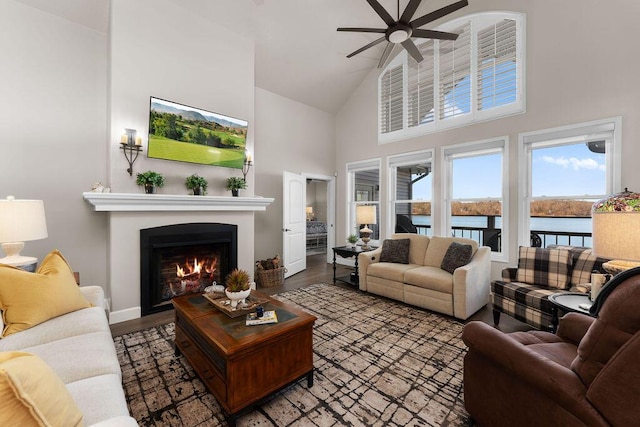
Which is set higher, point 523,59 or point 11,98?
point 523,59

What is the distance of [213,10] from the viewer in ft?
12.3

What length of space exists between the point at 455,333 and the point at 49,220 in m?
4.89

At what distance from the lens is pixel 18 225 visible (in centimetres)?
231

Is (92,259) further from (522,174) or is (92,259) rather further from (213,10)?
(522,174)

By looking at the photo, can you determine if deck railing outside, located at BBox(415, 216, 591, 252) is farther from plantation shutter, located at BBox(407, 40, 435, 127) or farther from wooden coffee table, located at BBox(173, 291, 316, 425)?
wooden coffee table, located at BBox(173, 291, 316, 425)

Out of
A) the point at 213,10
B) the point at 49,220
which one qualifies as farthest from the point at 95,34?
the point at 49,220

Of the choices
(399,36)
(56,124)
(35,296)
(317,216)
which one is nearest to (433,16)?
(399,36)

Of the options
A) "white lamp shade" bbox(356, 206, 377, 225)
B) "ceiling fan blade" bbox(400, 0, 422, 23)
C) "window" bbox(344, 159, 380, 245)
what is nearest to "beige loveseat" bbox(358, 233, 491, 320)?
"white lamp shade" bbox(356, 206, 377, 225)

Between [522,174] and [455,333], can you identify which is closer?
[455,333]

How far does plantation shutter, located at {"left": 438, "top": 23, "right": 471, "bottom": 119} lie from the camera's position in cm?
452

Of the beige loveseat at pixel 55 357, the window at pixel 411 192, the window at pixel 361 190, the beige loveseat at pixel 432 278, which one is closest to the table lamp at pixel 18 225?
the beige loveseat at pixel 55 357

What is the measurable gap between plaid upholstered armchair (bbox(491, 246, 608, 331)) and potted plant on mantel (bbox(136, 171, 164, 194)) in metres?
4.18

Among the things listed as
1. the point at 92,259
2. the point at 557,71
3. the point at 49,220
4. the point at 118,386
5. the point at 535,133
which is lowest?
the point at 118,386

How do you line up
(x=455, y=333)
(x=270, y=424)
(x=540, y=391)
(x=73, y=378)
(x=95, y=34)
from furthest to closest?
1. (x=95, y=34)
2. (x=455, y=333)
3. (x=270, y=424)
4. (x=73, y=378)
5. (x=540, y=391)
